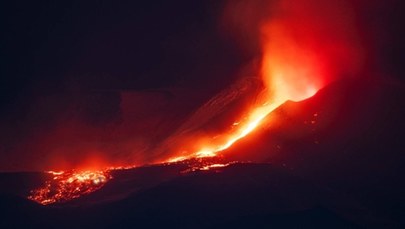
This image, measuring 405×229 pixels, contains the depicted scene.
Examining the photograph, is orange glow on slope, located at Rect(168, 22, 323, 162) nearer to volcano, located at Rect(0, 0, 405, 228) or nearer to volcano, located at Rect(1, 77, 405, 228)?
volcano, located at Rect(0, 0, 405, 228)

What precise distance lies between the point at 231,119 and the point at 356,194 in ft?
13.3

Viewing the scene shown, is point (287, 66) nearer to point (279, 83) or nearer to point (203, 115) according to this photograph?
point (279, 83)

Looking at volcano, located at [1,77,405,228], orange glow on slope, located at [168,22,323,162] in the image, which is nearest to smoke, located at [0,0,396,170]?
orange glow on slope, located at [168,22,323,162]

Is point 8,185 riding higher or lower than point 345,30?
lower

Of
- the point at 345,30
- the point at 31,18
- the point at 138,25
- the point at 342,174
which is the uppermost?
the point at 31,18

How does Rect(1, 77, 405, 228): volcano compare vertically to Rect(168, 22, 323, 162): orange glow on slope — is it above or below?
below

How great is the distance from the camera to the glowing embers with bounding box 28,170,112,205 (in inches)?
482

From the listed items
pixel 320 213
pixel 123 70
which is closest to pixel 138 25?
pixel 123 70

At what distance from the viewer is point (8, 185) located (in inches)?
511

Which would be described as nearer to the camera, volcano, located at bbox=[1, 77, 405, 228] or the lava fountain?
volcano, located at bbox=[1, 77, 405, 228]

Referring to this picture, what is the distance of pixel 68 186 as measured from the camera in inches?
497

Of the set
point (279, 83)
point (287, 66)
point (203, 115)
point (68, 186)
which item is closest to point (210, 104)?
point (203, 115)

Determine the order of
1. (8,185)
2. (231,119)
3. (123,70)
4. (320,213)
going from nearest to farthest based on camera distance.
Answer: (320,213) < (8,185) < (231,119) < (123,70)

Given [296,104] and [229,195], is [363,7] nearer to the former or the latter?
[296,104]
